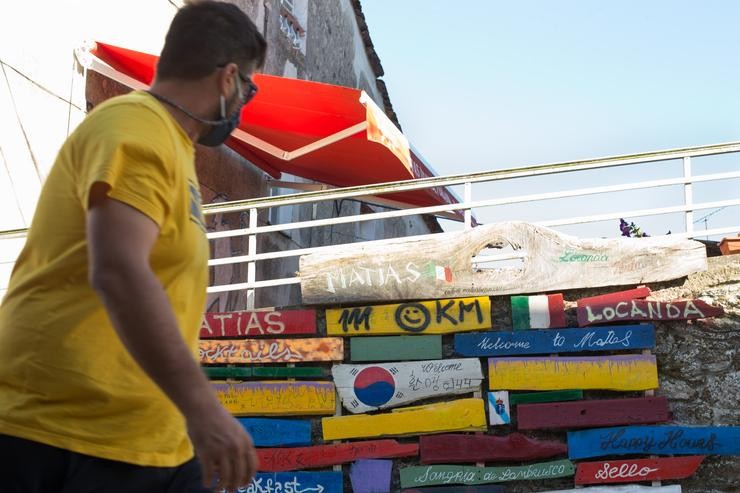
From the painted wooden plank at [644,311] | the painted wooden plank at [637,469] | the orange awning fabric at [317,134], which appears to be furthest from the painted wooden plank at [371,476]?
the orange awning fabric at [317,134]

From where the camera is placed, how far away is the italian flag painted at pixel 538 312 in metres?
6.52

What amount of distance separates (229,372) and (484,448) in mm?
1939

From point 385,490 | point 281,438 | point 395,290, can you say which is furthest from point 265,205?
point 385,490

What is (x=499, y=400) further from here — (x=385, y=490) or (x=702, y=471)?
(x=702, y=471)

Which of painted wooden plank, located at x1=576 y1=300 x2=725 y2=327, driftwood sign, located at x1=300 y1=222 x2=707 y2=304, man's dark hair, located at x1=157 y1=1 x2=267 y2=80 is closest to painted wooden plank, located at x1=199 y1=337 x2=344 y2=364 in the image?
driftwood sign, located at x1=300 y1=222 x2=707 y2=304

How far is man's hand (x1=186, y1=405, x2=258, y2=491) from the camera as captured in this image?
1.61 metres

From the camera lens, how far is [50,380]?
5.84 ft

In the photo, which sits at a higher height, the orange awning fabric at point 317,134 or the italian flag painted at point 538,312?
the orange awning fabric at point 317,134

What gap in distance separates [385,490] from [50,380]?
4.94 metres

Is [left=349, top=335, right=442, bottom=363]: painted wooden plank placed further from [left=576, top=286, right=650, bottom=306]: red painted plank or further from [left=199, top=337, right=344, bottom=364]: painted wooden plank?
[left=576, top=286, right=650, bottom=306]: red painted plank

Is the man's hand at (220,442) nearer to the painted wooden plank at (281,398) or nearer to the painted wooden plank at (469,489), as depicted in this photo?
the painted wooden plank at (469,489)

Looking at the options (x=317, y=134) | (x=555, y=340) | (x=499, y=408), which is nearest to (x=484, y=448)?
(x=499, y=408)

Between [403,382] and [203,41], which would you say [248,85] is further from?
[403,382]

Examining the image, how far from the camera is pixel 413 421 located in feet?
21.3
